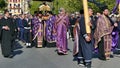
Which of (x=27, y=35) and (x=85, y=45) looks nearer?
(x=85, y=45)

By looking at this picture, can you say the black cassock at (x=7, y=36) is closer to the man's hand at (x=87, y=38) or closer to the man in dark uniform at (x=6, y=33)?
the man in dark uniform at (x=6, y=33)

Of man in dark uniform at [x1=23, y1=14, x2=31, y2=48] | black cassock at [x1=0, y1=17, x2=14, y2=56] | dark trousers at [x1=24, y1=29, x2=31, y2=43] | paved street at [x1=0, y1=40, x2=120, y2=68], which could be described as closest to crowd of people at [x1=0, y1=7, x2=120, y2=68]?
black cassock at [x1=0, y1=17, x2=14, y2=56]

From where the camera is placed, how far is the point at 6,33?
623 inches

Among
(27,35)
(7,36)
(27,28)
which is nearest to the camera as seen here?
(7,36)

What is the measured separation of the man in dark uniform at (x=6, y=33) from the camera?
15750 millimetres

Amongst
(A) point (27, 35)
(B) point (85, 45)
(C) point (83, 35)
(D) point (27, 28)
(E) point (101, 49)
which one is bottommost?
(E) point (101, 49)

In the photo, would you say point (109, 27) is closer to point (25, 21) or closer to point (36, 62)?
point (36, 62)

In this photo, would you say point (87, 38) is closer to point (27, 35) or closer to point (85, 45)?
point (85, 45)

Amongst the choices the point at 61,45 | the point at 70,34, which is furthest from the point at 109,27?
the point at 70,34

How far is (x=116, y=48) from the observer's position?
55.1 feet

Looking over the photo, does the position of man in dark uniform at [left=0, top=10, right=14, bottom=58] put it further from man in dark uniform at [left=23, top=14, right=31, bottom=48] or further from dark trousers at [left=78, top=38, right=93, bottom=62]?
man in dark uniform at [left=23, top=14, right=31, bottom=48]

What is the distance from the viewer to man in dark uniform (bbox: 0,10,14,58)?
51.7ft

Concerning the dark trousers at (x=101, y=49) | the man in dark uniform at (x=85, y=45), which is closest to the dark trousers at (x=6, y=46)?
the dark trousers at (x=101, y=49)

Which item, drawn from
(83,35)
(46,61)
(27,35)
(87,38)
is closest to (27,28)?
(27,35)
